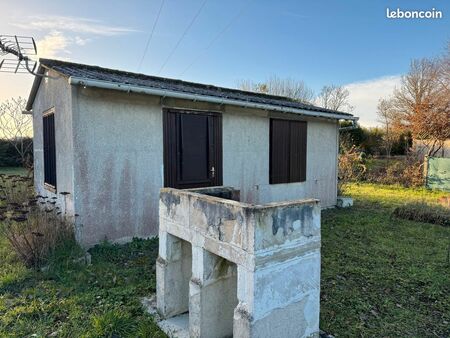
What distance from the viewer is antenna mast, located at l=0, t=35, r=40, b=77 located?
21.6 ft

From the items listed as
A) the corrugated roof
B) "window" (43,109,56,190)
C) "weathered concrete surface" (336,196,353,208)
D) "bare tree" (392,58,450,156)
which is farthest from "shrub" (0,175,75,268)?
"bare tree" (392,58,450,156)

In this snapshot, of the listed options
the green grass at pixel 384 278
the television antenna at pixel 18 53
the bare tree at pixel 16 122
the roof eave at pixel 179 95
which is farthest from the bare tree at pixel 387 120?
the bare tree at pixel 16 122

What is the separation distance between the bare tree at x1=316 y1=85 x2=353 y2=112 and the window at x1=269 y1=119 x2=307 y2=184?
19.4m

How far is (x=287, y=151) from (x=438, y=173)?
10364 millimetres

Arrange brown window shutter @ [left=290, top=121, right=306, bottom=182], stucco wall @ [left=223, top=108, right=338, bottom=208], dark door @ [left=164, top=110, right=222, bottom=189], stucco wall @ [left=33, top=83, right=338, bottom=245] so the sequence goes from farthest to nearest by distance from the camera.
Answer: brown window shutter @ [left=290, top=121, right=306, bottom=182]
stucco wall @ [left=223, top=108, right=338, bottom=208]
dark door @ [left=164, top=110, right=222, bottom=189]
stucco wall @ [left=33, top=83, right=338, bottom=245]

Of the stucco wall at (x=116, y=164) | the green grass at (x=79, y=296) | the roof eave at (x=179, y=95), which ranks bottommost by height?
the green grass at (x=79, y=296)

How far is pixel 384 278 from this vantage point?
4.45m

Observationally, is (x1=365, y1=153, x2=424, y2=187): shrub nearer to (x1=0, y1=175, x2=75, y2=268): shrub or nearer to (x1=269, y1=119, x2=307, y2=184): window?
(x1=269, y1=119, x2=307, y2=184): window

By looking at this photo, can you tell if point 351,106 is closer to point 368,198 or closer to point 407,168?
point 407,168

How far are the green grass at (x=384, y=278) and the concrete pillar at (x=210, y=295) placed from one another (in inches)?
46.1

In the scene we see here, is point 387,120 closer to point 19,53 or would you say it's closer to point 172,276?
point 19,53

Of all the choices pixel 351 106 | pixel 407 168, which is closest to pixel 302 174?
pixel 407 168

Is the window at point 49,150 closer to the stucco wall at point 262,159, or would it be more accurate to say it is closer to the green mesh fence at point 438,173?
the stucco wall at point 262,159

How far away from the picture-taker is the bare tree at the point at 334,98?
25.9m
